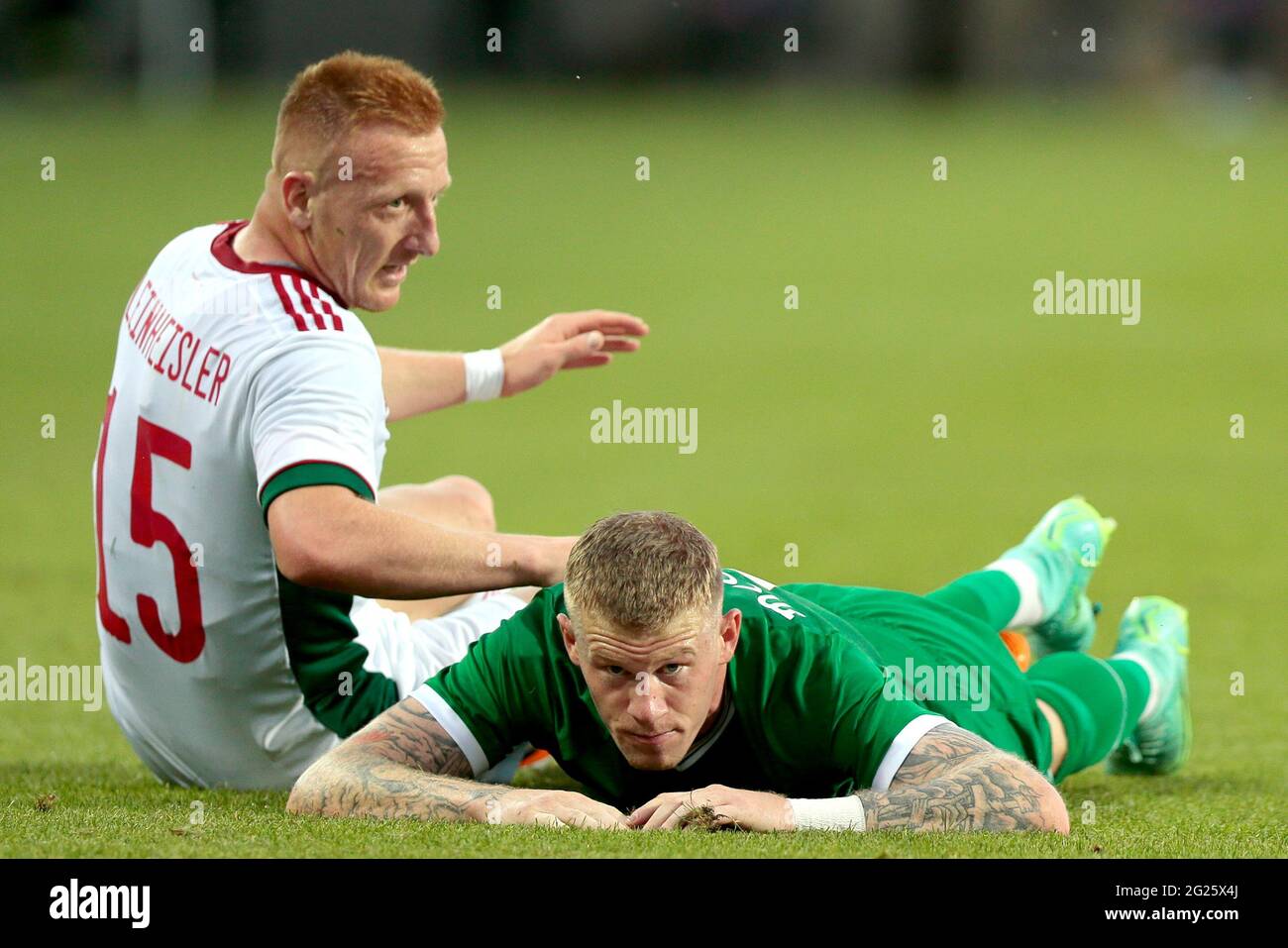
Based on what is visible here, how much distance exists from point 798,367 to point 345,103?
11199 mm

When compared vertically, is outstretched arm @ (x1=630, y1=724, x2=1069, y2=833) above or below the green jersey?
below

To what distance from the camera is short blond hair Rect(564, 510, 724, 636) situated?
389 centimetres

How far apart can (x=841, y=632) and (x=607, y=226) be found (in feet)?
58.3

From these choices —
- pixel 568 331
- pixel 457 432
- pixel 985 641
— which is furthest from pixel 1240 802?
pixel 457 432

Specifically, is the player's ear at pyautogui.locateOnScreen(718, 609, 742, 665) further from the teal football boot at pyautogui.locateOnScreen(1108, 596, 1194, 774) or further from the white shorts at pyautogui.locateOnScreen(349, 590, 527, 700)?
the teal football boot at pyautogui.locateOnScreen(1108, 596, 1194, 774)

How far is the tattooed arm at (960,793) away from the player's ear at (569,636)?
2.24 ft

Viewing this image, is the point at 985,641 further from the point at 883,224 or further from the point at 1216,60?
the point at 1216,60

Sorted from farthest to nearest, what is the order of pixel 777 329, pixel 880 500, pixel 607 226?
pixel 607 226, pixel 777 329, pixel 880 500

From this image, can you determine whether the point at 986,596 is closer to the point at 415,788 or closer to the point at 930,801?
the point at 930,801

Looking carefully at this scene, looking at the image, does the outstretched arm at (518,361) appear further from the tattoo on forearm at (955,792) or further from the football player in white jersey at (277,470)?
the tattoo on forearm at (955,792)

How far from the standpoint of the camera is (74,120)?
27516 mm

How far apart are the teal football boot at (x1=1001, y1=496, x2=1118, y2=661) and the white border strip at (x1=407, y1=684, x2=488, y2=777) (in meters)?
2.15

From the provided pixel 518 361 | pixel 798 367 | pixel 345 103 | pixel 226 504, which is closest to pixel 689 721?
pixel 226 504

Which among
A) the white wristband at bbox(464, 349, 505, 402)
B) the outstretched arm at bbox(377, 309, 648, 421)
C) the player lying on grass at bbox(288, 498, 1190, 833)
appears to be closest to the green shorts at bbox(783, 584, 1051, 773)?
the player lying on grass at bbox(288, 498, 1190, 833)
